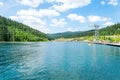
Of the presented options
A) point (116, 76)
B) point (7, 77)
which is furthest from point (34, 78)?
point (116, 76)

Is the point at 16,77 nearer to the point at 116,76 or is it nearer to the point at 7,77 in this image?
the point at 7,77

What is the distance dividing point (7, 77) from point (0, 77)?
1.16 metres

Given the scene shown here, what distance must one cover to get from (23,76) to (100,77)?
533 inches

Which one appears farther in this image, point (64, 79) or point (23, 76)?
point (23, 76)

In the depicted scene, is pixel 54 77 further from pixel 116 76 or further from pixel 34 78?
pixel 116 76

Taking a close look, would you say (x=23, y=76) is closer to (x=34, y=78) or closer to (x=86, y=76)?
(x=34, y=78)

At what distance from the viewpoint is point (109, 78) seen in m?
37.8

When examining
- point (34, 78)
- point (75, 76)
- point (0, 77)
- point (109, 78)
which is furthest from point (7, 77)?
point (109, 78)

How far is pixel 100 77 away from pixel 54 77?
26.4 ft

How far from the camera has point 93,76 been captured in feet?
129

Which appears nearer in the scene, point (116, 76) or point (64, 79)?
point (64, 79)

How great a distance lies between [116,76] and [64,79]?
392 inches

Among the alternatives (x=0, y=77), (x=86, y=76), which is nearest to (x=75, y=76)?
(x=86, y=76)

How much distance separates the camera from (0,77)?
37.6m
